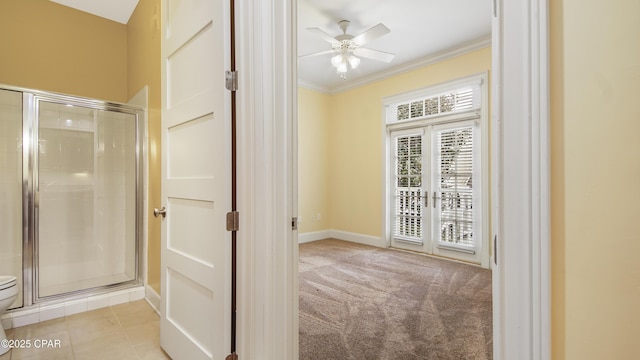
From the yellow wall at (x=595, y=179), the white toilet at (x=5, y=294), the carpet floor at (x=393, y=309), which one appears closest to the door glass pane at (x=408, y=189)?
the carpet floor at (x=393, y=309)

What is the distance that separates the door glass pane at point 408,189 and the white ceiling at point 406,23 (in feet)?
→ 4.10

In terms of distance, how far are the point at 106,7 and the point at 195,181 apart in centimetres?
288

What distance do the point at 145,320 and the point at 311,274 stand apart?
1.76 metres

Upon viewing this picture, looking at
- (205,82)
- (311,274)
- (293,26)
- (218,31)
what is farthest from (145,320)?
(293,26)

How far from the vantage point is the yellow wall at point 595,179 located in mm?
590

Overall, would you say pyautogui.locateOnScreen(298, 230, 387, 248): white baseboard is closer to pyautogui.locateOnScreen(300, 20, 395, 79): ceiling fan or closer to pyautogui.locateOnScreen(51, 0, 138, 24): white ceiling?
pyautogui.locateOnScreen(300, 20, 395, 79): ceiling fan

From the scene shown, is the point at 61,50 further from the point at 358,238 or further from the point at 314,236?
the point at 358,238

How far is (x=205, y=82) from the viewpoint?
5.13ft

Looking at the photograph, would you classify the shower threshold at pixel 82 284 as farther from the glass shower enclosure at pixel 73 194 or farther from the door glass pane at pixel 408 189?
the door glass pane at pixel 408 189

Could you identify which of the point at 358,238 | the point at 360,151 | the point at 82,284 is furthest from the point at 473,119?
the point at 82,284

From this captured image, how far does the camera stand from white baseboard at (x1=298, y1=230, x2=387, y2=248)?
4.97 meters

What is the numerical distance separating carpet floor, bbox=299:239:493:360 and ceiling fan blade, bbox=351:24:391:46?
260cm

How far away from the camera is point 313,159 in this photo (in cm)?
546

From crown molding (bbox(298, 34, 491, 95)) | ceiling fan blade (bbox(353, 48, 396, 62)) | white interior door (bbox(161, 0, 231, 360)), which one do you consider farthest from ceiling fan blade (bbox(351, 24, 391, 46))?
white interior door (bbox(161, 0, 231, 360))
